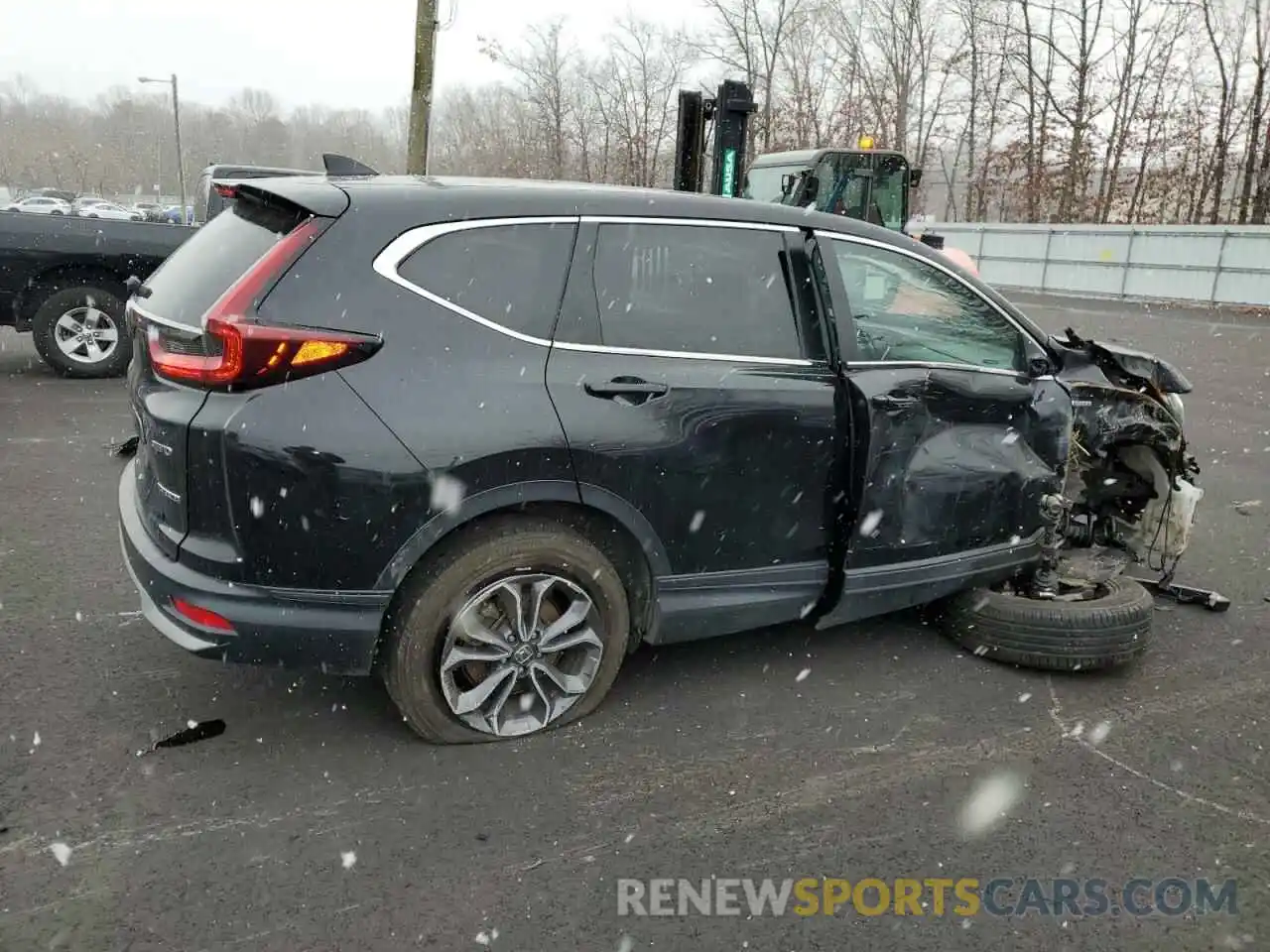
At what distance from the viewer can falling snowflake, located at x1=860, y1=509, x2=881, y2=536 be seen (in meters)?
3.61

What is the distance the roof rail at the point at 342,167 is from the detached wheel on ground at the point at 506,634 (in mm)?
1470

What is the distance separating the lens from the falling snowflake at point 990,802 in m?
2.91

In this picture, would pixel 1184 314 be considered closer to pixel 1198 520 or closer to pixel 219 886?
pixel 1198 520

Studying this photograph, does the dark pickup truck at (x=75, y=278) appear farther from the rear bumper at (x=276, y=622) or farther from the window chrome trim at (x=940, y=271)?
the window chrome trim at (x=940, y=271)

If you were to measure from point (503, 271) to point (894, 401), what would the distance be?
153 cm

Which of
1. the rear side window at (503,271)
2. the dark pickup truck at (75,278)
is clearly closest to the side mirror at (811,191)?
the dark pickup truck at (75,278)

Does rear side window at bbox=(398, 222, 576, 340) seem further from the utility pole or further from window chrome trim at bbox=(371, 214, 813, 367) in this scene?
the utility pole

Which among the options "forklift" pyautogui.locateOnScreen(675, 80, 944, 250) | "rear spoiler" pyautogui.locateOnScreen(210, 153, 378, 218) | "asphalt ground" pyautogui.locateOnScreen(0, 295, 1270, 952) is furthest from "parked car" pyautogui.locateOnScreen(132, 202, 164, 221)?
"asphalt ground" pyautogui.locateOnScreen(0, 295, 1270, 952)

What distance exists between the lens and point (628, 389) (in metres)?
3.12

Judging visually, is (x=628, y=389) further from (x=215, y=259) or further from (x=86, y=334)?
(x=86, y=334)

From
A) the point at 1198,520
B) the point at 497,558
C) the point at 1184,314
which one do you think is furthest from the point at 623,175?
the point at 497,558

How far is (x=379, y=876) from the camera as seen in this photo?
102 inches

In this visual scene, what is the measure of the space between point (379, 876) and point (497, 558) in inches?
37.7

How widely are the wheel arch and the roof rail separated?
1.42 meters
